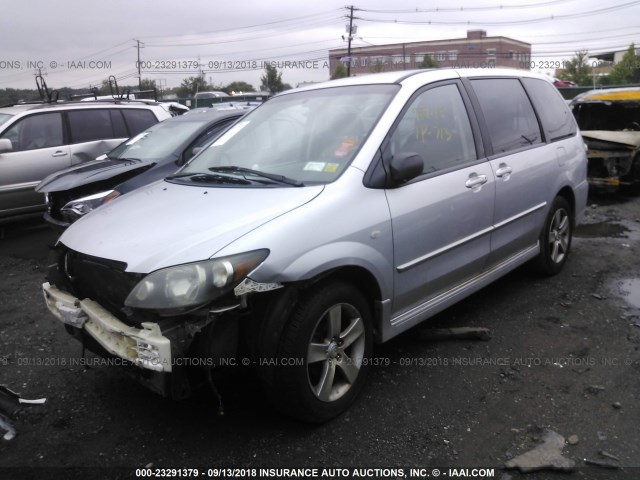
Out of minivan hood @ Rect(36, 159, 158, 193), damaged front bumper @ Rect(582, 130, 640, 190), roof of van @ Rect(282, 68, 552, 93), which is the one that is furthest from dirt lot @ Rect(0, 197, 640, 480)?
damaged front bumper @ Rect(582, 130, 640, 190)

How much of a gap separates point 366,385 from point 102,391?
5.35 ft

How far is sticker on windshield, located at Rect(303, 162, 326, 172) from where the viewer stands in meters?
2.99

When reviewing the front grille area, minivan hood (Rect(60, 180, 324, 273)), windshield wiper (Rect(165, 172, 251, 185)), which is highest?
windshield wiper (Rect(165, 172, 251, 185))

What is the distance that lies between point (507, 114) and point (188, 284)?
2.99 metres

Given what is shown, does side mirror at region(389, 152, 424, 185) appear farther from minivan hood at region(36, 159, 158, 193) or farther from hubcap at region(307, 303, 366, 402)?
minivan hood at region(36, 159, 158, 193)

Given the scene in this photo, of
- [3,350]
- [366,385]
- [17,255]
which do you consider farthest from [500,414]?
[17,255]

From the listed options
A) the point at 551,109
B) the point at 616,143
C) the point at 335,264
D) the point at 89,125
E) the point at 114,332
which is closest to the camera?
the point at 114,332

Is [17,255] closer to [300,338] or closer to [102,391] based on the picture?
[102,391]

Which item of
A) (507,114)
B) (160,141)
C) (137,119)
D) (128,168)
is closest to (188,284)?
(507,114)

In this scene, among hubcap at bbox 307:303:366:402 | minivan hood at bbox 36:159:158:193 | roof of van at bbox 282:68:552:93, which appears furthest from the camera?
minivan hood at bbox 36:159:158:193

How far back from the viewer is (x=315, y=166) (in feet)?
9.93

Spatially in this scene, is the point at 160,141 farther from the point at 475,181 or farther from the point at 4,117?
the point at 475,181

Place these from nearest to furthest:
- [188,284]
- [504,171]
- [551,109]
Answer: [188,284] → [504,171] → [551,109]

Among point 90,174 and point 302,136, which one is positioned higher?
point 302,136
